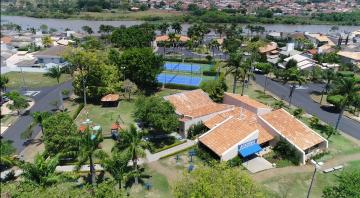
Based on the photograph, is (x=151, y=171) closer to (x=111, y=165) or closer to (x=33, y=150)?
(x=111, y=165)

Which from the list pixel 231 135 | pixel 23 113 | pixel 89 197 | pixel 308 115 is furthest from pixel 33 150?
pixel 308 115

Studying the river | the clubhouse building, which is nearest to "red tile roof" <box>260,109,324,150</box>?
the clubhouse building

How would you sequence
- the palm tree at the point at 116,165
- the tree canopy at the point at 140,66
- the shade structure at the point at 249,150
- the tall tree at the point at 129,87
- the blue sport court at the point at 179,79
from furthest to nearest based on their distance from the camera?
1. the blue sport court at the point at 179,79
2. the tall tree at the point at 129,87
3. the tree canopy at the point at 140,66
4. the shade structure at the point at 249,150
5. the palm tree at the point at 116,165

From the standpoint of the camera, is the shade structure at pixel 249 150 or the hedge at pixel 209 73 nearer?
the shade structure at pixel 249 150

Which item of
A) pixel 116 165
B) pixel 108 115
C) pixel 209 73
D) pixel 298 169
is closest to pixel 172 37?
pixel 209 73

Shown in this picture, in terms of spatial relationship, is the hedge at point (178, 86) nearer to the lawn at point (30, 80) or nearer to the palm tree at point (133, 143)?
the lawn at point (30, 80)

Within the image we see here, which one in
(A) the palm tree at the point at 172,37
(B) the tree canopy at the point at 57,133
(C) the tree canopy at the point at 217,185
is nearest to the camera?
(C) the tree canopy at the point at 217,185

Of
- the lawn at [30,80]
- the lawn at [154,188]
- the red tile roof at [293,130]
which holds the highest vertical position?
the red tile roof at [293,130]

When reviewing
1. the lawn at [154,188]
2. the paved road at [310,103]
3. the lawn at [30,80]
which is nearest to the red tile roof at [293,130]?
the paved road at [310,103]

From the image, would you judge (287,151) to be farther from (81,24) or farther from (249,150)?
(81,24)
